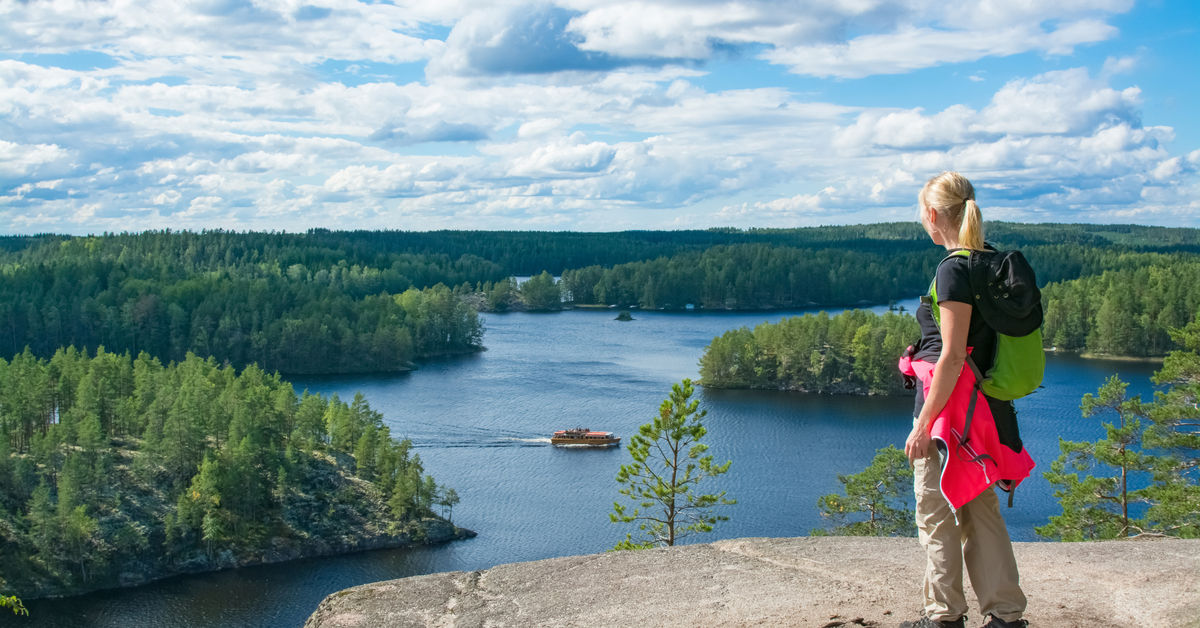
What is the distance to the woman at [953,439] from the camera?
4977 mm

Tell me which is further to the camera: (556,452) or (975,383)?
(556,452)

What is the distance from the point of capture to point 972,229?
503 cm

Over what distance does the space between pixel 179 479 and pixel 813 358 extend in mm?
→ 46417

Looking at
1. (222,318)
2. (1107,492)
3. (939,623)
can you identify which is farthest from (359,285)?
(939,623)

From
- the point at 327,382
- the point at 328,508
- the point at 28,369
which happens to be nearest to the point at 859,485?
the point at 328,508

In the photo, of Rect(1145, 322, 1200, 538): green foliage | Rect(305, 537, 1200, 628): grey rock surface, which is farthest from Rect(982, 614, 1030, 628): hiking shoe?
Rect(1145, 322, 1200, 538): green foliage

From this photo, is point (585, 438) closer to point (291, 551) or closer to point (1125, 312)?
point (291, 551)

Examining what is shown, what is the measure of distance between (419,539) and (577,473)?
848 cm

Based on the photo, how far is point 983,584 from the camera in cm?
536

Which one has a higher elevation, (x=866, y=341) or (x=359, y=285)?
(x=359, y=285)

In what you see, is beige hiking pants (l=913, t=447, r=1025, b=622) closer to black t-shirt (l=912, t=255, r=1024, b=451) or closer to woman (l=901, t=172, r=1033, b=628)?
woman (l=901, t=172, r=1033, b=628)

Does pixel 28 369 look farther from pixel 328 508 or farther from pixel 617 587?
pixel 617 587

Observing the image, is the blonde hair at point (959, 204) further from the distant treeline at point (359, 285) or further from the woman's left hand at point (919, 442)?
the distant treeline at point (359, 285)

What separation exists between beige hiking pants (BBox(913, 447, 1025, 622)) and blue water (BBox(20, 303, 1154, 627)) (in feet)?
92.2
